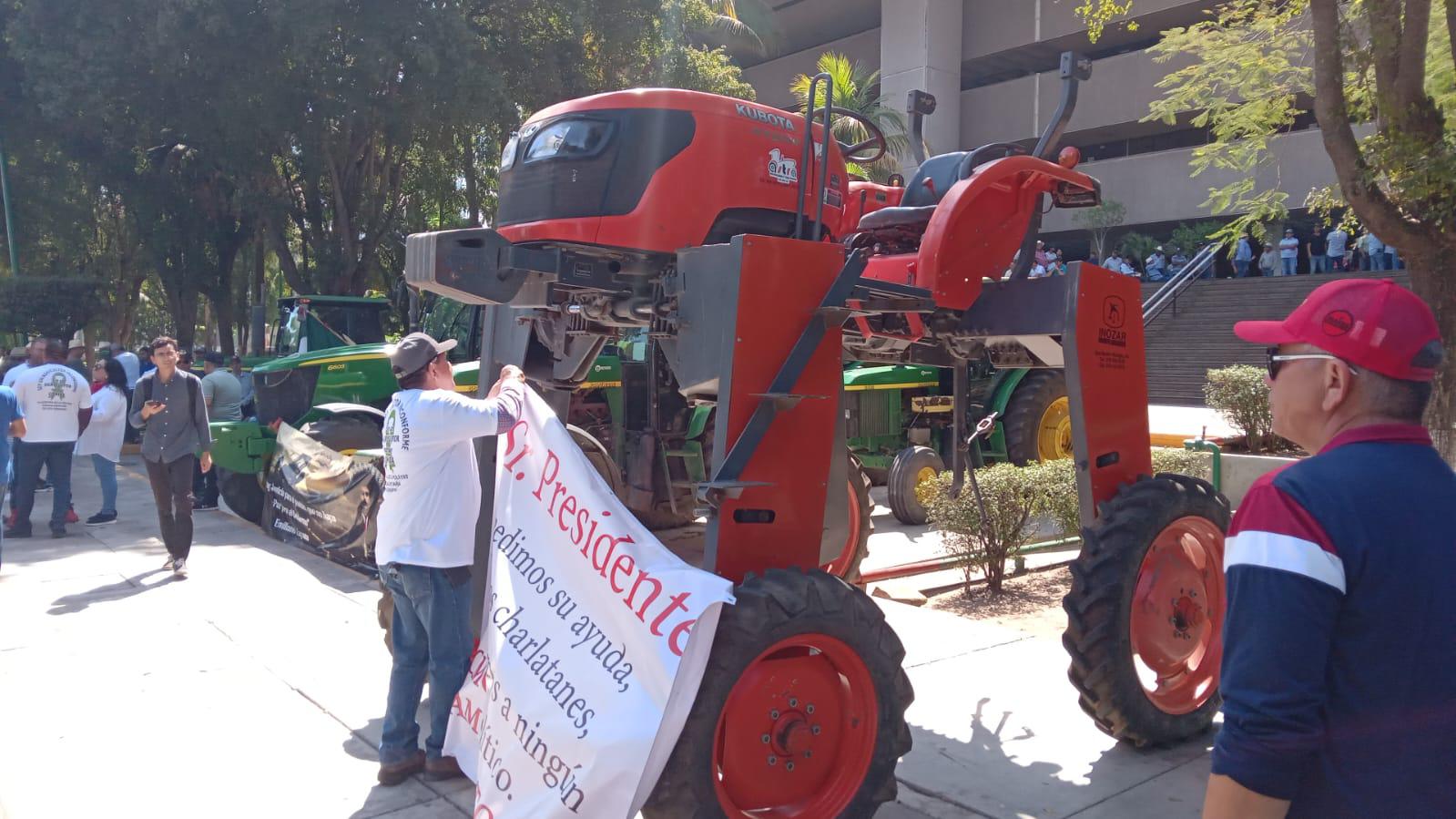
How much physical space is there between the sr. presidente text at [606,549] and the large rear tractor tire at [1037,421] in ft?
27.8

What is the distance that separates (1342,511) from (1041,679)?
425 centimetres

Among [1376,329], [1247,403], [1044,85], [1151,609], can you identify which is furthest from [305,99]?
[1044,85]

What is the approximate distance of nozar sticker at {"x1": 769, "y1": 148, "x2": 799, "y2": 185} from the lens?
419cm

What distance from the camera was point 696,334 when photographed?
3.71 meters

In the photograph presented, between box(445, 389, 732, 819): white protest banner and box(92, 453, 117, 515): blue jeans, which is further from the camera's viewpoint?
box(92, 453, 117, 515): blue jeans

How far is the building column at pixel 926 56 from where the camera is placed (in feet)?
115

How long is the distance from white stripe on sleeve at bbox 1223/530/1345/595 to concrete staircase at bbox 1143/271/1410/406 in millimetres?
21195

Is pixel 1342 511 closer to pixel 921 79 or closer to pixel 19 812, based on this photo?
pixel 19 812

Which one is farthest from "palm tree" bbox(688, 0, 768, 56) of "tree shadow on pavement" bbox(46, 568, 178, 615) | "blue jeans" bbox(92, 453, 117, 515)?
"tree shadow on pavement" bbox(46, 568, 178, 615)

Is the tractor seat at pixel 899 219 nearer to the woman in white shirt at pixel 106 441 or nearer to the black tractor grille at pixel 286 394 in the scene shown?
the black tractor grille at pixel 286 394

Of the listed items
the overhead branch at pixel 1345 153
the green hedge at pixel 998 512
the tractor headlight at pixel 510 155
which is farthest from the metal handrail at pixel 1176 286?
the tractor headlight at pixel 510 155

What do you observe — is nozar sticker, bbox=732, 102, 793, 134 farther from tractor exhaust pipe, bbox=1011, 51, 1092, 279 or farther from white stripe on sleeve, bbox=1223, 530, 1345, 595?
white stripe on sleeve, bbox=1223, 530, 1345, 595

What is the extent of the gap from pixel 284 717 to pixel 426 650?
1308mm

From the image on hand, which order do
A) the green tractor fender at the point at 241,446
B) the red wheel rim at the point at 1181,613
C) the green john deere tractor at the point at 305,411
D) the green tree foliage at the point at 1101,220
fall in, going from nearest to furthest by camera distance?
the red wheel rim at the point at 1181,613 < the green john deere tractor at the point at 305,411 < the green tractor fender at the point at 241,446 < the green tree foliage at the point at 1101,220
